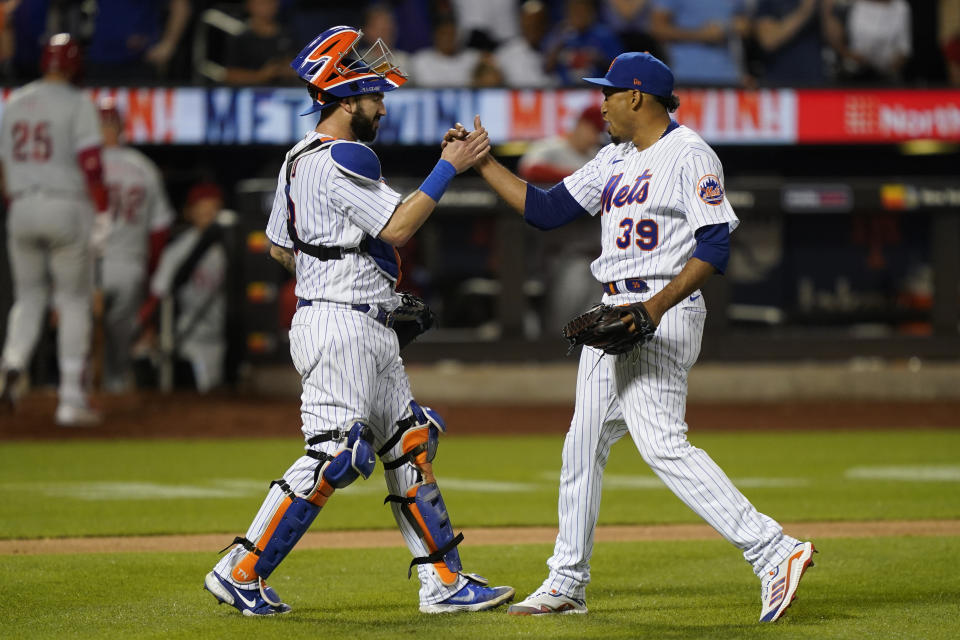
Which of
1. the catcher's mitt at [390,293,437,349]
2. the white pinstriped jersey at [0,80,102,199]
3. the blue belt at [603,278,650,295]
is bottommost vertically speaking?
the catcher's mitt at [390,293,437,349]

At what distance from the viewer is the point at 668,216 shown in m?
4.98

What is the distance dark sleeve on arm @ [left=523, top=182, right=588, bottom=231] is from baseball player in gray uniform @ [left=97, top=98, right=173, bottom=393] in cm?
855

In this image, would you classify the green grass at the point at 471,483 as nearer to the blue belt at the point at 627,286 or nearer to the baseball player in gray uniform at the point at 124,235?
the baseball player in gray uniform at the point at 124,235

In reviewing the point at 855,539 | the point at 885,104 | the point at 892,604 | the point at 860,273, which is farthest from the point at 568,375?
the point at 892,604

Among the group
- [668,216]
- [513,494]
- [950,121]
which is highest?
[950,121]

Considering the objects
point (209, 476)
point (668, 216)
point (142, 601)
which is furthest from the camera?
point (209, 476)

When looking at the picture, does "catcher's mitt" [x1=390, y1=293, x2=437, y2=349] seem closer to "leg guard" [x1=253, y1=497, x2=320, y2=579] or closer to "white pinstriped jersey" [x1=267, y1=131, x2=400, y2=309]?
"white pinstriped jersey" [x1=267, y1=131, x2=400, y2=309]

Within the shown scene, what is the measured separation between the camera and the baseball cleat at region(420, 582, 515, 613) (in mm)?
5121

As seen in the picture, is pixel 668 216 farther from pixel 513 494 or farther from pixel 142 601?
pixel 513 494

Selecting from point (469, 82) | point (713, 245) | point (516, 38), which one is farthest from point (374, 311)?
point (516, 38)

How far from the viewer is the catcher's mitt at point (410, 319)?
5.27 m

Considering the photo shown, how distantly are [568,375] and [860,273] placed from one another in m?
3.48

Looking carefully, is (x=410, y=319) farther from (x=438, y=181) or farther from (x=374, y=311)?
(x=438, y=181)

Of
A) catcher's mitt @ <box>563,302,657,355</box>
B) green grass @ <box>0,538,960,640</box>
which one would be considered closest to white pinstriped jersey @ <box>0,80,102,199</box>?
green grass @ <box>0,538,960,640</box>
